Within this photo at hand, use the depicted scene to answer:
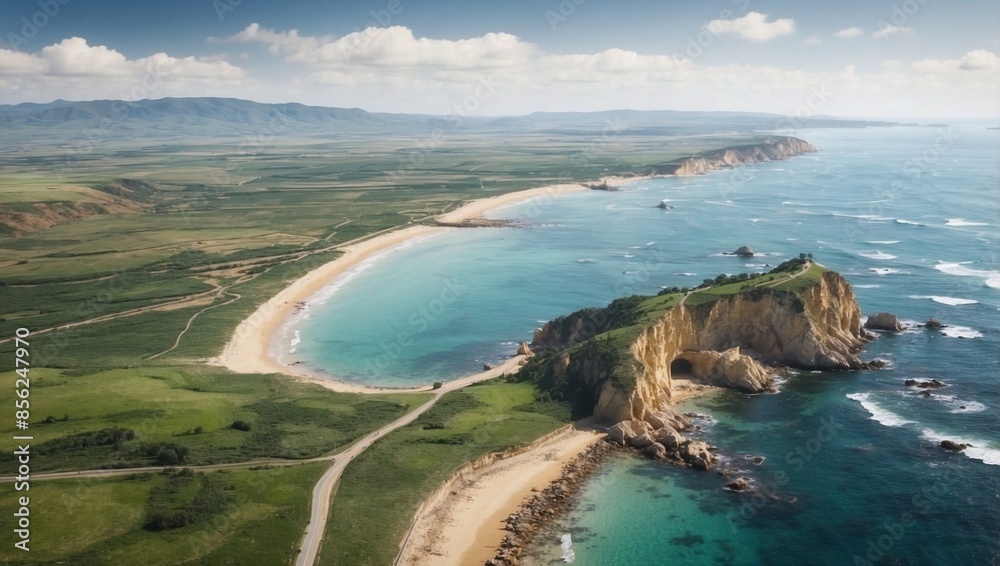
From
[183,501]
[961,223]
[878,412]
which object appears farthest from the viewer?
[961,223]

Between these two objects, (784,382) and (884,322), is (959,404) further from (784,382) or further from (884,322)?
(884,322)

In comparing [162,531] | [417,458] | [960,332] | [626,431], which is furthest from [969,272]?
[162,531]

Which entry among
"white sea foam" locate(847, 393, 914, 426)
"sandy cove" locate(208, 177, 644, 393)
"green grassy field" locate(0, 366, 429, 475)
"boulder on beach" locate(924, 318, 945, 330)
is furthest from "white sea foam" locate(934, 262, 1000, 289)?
"green grassy field" locate(0, 366, 429, 475)

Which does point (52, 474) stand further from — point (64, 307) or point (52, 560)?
point (64, 307)

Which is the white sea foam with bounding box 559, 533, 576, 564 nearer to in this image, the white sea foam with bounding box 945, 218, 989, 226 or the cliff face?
the cliff face

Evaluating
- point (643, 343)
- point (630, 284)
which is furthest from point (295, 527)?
point (630, 284)

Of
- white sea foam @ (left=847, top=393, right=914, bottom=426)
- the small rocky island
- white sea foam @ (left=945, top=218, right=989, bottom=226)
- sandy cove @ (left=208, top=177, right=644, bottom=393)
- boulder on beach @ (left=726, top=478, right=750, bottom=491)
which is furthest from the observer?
white sea foam @ (left=945, top=218, right=989, bottom=226)
